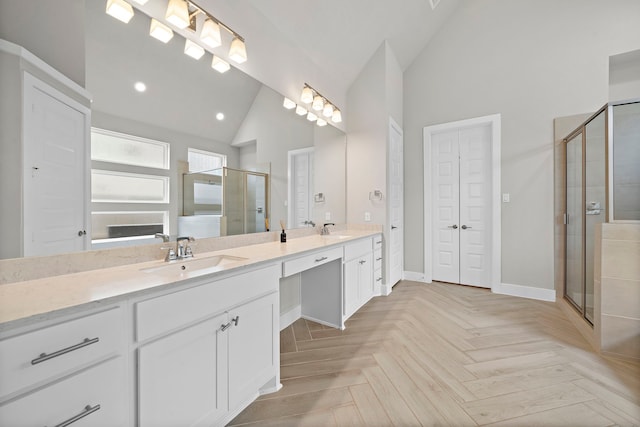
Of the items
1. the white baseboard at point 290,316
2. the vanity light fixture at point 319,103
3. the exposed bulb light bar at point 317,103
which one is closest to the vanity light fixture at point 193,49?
the vanity light fixture at point 319,103

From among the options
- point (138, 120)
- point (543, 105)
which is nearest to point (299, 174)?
point (138, 120)

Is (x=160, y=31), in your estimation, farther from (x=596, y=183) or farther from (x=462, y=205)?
(x=462, y=205)

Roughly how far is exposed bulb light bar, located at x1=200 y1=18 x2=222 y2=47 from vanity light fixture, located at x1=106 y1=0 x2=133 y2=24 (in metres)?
0.39

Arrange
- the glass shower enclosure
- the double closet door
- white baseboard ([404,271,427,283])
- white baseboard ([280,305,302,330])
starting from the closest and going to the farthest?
the glass shower enclosure → white baseboard ([280,305,302,330]) → the double closet door → white baseboard ([404,271,427,283])

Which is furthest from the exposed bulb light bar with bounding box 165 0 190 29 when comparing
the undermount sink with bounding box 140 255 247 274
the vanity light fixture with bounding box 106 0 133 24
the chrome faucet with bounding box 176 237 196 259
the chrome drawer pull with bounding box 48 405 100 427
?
the chrome drawer pull with bounding box 48 405 100 427

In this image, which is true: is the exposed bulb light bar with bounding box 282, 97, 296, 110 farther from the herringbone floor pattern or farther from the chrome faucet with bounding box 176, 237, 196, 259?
the herringbone floor pattern

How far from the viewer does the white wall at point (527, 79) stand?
3.02 metres

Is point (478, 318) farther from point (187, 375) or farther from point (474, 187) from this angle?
point (187, 375)

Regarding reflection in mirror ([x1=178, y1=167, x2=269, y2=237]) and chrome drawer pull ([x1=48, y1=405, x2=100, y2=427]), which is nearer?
chrome drawer pull ([x1=48, y1=405, x2=100, y2=427])

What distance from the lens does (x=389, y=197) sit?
339 cm

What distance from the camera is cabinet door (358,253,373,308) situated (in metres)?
2.77

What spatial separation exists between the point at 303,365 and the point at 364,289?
1.17 metres

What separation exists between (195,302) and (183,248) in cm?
55

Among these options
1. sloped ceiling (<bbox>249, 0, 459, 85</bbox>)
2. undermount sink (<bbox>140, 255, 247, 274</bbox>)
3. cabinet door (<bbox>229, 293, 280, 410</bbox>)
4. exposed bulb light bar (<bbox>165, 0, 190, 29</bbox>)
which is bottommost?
cabinet door (<bbox>229, 293, 280, 410</bbox>)
